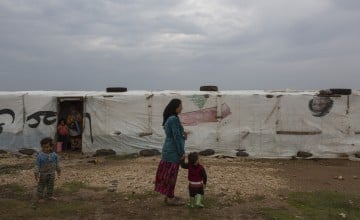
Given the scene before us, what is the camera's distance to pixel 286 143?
14203 mm

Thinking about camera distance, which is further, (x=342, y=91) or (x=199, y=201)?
(x=342, y=91)

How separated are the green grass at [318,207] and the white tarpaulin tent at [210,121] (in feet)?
16.7

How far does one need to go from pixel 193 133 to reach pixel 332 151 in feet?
13.5

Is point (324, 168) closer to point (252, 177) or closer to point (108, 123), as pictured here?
point (252, 177)

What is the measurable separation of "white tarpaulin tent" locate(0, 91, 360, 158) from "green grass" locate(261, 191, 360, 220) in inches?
201

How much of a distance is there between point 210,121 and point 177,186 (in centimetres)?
528

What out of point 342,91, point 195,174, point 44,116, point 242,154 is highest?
point 342,91

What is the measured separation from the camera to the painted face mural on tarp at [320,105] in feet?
46.3

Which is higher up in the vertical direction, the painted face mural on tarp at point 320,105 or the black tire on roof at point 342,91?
the black tire on roof at point 342,91

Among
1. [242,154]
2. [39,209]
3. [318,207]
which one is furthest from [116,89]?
[318,207]

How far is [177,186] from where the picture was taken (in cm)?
952

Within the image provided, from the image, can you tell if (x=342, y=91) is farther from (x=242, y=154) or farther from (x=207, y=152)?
(x=207, y=152)

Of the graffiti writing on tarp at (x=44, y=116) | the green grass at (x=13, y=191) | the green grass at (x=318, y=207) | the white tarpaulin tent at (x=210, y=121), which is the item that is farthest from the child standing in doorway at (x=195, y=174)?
the graffiti writing on tarp at (x=44, y=116)

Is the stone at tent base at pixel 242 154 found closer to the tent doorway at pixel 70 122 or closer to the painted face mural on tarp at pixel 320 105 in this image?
the painted face mural on tarp at pixel 320 105
